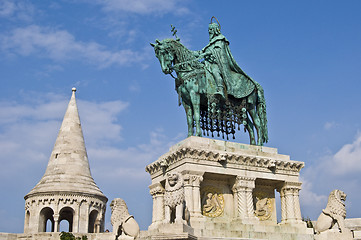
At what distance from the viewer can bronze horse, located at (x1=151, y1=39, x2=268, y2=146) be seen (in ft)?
74.8

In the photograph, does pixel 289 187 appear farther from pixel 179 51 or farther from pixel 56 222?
pixel 56 222

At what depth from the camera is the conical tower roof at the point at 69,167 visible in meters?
38.5

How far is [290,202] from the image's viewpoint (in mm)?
22625

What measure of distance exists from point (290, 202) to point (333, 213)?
3447 mm

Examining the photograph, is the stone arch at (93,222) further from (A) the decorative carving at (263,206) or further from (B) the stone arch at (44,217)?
(A) the decorative carving at (263,206)

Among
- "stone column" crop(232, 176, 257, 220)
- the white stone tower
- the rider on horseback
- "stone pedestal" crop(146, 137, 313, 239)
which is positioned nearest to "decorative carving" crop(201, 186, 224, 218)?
"stone pedestal" crop(146, 137, 313, 239)

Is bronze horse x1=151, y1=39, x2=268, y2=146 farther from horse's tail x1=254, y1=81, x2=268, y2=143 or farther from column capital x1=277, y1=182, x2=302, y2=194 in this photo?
column capital x1=277, y1=182, x2=302, y2=194

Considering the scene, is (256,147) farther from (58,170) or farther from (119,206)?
(58,170)

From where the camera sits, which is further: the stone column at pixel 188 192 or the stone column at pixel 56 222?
the stone column at pixel 56 222

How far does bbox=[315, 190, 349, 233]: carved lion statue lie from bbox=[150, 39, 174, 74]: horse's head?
9.15 metres

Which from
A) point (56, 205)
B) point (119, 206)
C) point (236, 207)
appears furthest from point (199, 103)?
point (56, 205)

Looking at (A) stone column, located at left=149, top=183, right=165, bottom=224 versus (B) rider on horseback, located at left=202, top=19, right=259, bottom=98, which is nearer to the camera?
(A) stone column, located at left=149, top=183, right=165, bottom=224

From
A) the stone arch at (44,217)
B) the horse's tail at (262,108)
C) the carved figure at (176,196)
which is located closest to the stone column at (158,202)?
the carved figure at (176,196)

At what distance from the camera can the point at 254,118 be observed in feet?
79.5
